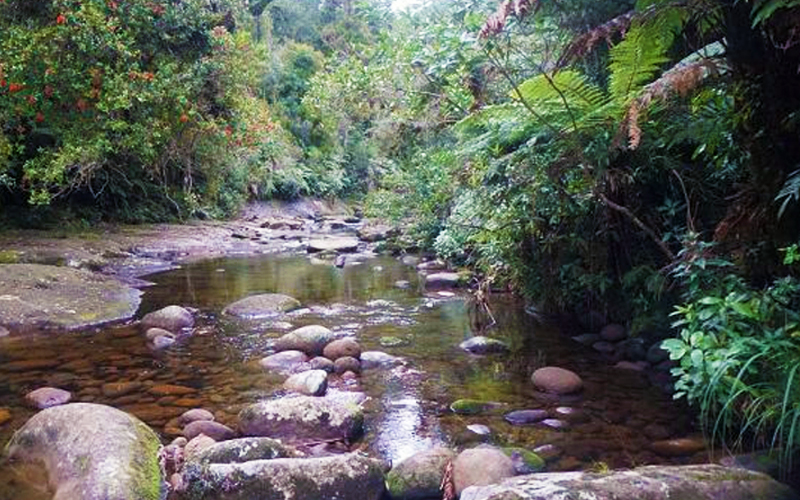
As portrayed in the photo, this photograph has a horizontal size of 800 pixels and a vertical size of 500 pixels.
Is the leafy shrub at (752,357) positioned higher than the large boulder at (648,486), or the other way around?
the leafy shrub at (752,357)

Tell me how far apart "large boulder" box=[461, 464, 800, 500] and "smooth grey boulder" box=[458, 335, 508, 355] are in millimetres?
3036

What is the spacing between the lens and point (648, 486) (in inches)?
96.3

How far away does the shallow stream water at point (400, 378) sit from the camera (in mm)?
3830

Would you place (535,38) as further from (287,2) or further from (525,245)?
(287,2)

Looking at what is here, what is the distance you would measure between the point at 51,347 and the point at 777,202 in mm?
5779

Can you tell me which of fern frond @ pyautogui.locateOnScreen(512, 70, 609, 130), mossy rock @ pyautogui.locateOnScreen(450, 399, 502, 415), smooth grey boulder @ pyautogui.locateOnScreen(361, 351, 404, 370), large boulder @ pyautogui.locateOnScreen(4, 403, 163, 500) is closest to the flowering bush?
smooth grey boulder @ pyautogui.locateOnScreen(361, 351, 404, 370)

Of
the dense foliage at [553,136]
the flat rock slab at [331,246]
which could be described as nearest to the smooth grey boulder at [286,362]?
the dense foliage at [553,136]

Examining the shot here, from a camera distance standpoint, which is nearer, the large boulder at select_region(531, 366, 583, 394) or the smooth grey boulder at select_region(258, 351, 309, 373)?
the large boulder at select_region(531, 366, 583, 394)

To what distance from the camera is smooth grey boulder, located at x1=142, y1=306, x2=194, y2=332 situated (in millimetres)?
6492

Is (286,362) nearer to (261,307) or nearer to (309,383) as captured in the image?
(309,383)

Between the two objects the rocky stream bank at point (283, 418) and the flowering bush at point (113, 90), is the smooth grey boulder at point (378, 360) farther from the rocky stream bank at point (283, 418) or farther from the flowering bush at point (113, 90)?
the flowering bush at point (113, 90)

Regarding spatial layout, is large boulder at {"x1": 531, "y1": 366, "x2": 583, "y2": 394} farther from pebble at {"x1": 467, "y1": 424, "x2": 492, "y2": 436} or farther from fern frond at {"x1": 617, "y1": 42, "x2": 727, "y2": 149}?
fern frond at {"x1": 617, "y1": 42, "x2": 727, "y2": 149}

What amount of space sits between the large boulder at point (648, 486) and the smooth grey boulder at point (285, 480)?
0.65 m

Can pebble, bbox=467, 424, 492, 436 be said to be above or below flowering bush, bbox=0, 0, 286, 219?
below
